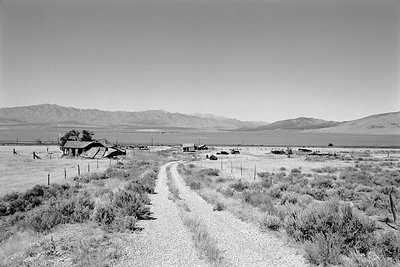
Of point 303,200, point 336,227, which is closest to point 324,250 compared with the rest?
point 336,227

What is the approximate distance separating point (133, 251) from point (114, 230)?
2.11 m

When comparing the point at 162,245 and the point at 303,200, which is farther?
the point at 303,200

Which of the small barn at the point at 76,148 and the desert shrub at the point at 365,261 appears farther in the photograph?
the small barn at the point at 76,148

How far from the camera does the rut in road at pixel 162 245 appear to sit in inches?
318

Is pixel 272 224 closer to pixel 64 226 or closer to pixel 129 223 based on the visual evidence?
pixel 129 223

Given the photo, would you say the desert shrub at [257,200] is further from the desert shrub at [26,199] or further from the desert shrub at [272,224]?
the desert shrub at [26,199]

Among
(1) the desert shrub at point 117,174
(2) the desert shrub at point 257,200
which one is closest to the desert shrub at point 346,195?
(2) the desert shrub at point 257,200

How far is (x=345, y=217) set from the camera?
9.67 meters

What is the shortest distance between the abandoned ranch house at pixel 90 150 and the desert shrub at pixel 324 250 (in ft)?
212

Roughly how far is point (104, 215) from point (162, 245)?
11.2 ft

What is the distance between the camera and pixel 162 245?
9492 mm

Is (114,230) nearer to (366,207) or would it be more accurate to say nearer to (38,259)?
(38,259)

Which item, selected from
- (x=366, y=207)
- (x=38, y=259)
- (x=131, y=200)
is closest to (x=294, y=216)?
(x=366, y=207)

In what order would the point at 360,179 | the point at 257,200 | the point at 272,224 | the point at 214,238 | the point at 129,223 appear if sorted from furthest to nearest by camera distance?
the point at 360,179 < the point at 257,200 < the point at 272,224 < the point at 129,223 < the point at 214,238
